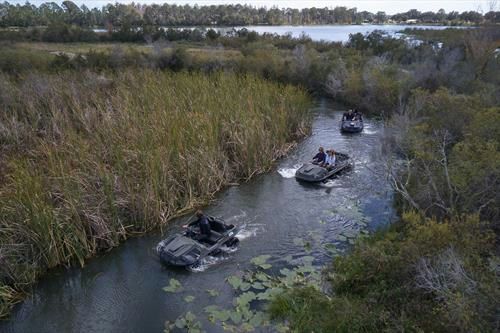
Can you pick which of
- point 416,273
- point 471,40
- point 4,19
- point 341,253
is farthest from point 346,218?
point 4,19

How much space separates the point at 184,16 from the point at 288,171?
96.6 meters

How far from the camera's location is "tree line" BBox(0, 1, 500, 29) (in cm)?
8412

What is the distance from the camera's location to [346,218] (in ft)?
52.6

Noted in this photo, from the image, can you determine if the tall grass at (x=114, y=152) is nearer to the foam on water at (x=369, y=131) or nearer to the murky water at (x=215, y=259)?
the murky water at (x=215, y=259)

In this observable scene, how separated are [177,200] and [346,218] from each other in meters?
6.76

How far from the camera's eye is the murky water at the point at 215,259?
1109 centimetres

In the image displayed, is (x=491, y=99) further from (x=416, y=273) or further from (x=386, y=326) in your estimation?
(x=386, y=326)

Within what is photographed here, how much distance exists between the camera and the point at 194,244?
42.5 ft

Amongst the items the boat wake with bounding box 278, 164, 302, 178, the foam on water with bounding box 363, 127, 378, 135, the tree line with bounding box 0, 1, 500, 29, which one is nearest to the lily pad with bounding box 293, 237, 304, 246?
the boat wake with bounding box 278, 164, 302, 178

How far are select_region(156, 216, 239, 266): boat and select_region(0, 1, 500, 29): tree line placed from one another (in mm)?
46427

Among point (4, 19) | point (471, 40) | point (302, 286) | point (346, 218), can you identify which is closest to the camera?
point (302, 286)

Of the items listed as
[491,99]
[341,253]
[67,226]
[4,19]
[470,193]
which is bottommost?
[341,253]

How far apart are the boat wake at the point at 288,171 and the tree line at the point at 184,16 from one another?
38499 mm

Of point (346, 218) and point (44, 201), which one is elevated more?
point (44, 201)
